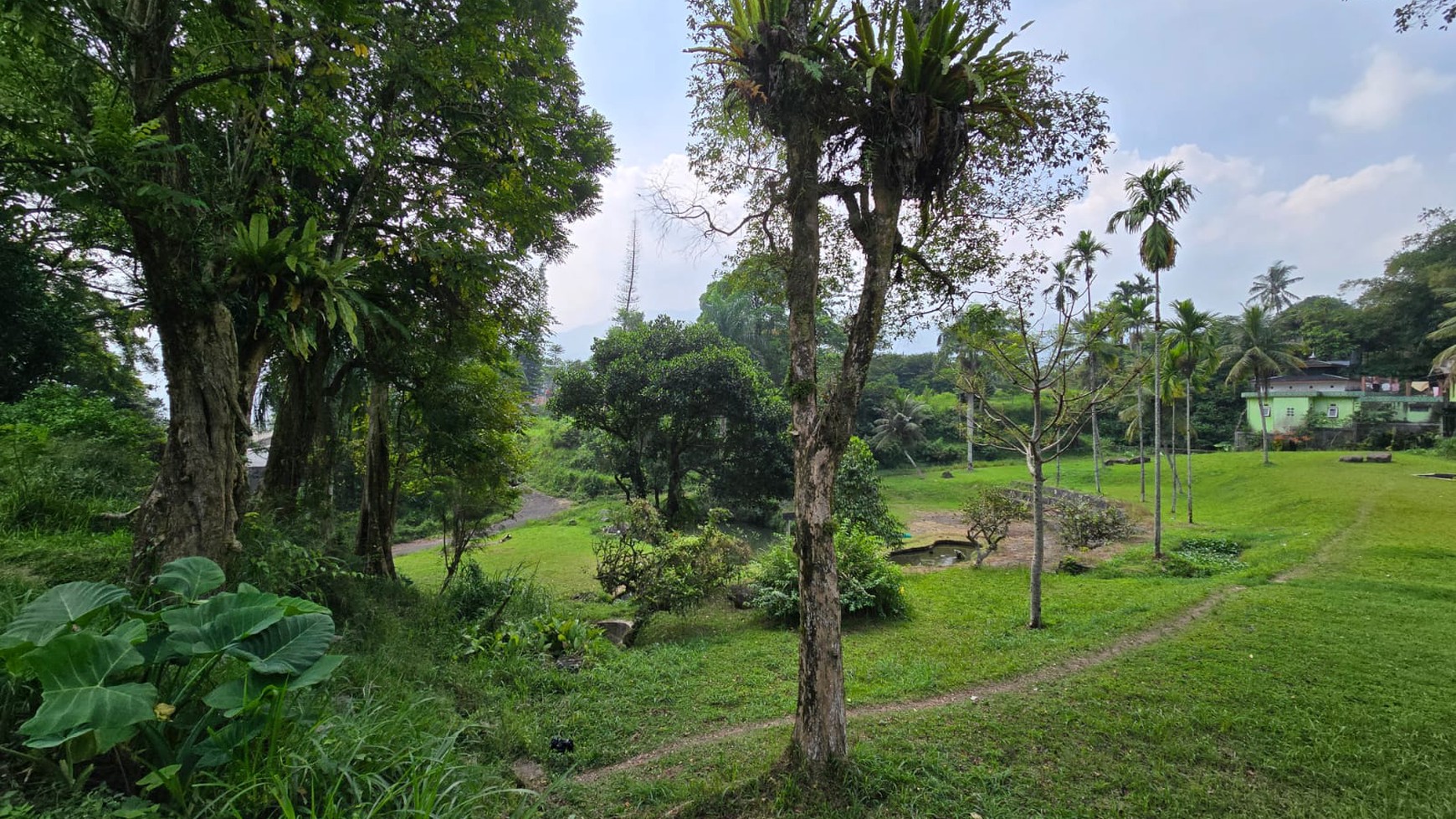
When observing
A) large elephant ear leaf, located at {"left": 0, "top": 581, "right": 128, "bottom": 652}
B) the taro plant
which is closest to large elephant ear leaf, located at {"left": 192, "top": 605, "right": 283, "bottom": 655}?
the taro plant

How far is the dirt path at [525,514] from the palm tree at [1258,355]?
1351 inches

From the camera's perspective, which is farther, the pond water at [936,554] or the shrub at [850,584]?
the pond water at [936,554]

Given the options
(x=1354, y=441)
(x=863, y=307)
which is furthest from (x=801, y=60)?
(x=1354, y=441)

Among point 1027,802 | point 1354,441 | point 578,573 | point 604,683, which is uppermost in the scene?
point 1354,441

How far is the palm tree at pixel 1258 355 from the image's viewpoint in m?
29.0

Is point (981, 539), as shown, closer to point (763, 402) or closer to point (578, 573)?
point (763, 402)

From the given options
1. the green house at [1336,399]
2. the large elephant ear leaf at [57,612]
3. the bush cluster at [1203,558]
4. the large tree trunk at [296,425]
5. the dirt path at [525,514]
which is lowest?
the dirt path at [525,514]

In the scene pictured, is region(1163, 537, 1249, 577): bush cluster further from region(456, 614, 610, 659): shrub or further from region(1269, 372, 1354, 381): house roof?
region(1269, 372, 1354, 381): house roof

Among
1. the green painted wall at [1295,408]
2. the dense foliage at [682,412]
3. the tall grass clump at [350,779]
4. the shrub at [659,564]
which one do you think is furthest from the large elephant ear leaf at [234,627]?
the green painted wall at [1295,408]

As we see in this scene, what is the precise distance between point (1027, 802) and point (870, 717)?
64.9 inches

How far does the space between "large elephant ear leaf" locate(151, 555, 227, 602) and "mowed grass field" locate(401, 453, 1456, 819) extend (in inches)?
76.6

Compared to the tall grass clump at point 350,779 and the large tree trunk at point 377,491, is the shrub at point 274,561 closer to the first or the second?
the tall grass clump at point 350,779

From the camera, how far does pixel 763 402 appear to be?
19688 millimetres

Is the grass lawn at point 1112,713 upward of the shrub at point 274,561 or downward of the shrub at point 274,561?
downward
